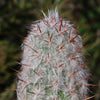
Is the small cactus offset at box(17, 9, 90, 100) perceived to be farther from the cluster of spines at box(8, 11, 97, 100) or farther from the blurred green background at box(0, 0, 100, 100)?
the blurred green background at box(0, 0, 100, 100)

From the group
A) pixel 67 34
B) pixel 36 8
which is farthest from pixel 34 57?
pixel 36 8

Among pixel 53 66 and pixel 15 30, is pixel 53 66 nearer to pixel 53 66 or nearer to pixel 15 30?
pixel 53 66

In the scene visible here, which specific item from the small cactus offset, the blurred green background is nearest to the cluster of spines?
the small cactus offset

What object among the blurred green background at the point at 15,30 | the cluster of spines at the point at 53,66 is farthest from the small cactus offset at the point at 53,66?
the blurred green background at the point at 15,30

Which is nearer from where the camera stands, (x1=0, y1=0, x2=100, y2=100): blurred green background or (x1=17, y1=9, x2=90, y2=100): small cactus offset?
(x1=17, y1=9, x2=90, y2=100): small cactus offset

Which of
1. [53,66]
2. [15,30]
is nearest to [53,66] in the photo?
[53,66]

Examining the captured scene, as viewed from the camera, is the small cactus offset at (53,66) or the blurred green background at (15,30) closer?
the small cactus offset at (53,66)

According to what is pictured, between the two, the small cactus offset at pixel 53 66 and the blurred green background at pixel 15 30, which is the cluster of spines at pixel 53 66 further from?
the blurred green background at pixel 15 30

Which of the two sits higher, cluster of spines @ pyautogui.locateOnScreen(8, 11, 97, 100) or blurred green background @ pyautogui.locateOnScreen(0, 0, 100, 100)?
blurred green background @ pyautogui.locateOnScreen(0, 0, 100, 100)

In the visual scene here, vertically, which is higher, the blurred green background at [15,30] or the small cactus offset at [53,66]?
the blurred green background at [15,30]
